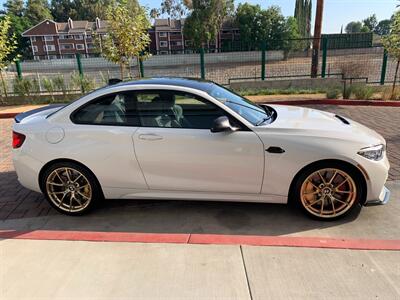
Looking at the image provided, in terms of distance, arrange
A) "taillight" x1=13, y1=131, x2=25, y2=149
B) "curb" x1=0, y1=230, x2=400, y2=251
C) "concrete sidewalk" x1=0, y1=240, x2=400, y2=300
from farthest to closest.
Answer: "taillight" x1=13, y1=131, x2=25, y2=149 → "curb" x1=0, y1=230, x2=400, y2=251 → "concrete sidewalk" x1=0, y1=240, x2=400, y2=300

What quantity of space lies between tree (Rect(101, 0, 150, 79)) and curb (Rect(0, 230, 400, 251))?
376 inches

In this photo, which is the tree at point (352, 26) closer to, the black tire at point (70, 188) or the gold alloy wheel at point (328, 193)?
the gold alloy wheel at point (328, 193)

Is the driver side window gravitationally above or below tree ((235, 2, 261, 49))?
below

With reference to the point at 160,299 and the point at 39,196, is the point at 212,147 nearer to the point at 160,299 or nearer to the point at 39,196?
the point at 160,299

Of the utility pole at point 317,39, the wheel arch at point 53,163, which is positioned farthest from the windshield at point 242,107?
the utility pole at point 317,39

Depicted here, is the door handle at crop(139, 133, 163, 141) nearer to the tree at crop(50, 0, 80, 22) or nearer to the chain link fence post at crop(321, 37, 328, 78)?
the chain link fence post at crop(321, 37, 328, 78)

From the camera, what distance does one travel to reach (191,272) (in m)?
2.86

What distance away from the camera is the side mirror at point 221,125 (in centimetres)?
346

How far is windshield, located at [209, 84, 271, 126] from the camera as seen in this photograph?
380 cm

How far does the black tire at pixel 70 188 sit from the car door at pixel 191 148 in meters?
0.70

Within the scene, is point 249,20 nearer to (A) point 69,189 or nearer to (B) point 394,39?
(B) point 394,39

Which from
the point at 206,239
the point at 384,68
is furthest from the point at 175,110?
the point at 384,68

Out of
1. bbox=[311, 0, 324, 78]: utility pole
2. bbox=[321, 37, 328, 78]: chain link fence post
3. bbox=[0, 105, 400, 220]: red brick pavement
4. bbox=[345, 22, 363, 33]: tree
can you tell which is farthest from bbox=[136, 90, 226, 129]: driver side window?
bbox=[345, 22, 363, 33]: tree

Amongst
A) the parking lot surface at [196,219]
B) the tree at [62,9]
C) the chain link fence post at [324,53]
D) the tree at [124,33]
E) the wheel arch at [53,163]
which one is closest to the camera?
the parking lot surface at [196,219]
